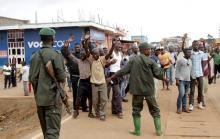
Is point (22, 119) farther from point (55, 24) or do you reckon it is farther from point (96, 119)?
point (55, 24)

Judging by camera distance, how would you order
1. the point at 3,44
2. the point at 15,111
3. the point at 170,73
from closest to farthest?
the point at 15,111 < the point at 170,73 < the point at 3,44

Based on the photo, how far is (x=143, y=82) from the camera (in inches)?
320

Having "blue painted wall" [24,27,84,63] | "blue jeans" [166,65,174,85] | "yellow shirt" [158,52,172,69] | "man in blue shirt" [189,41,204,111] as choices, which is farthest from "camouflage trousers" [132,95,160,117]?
"blue painted wall" [24,27,84,63]

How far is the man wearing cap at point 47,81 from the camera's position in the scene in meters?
5.95

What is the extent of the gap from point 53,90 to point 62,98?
0.19 m

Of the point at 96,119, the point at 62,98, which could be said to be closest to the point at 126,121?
the point at 96,119

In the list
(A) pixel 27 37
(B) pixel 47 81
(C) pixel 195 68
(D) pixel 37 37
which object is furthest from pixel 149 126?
(A) pixel 27 37

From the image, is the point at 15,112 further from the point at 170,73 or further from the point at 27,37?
the point at 27,37

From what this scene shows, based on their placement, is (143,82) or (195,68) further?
(195,68)

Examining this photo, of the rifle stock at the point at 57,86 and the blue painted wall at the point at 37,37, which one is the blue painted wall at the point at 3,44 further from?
the rifle stock at the point at 57,86

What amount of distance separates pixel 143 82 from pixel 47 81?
8.64ft

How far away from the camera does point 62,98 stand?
609 cm

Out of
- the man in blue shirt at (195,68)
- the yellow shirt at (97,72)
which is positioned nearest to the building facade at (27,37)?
the man in blue shirt at (195,68)

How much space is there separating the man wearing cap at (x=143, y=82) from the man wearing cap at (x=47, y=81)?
241cm
